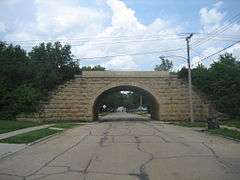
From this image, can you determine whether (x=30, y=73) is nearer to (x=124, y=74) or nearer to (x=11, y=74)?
(x=11, y=74)

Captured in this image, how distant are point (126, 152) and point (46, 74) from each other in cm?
3917

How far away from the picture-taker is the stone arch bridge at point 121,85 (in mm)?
56281

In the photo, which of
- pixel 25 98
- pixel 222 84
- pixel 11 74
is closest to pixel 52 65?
pixel 11 74

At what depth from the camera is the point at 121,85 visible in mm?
58688

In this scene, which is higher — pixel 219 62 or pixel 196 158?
pixel 219 62

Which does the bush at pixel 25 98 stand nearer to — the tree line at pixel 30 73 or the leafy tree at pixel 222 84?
the tree line at pixel 30 73

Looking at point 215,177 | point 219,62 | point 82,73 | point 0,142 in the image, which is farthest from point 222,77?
point 215,177

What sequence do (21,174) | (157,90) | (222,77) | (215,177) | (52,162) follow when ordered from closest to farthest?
1. (215,177)
2. (21,174)
3. (52,162)
4. (222,77)
5. (157,90)

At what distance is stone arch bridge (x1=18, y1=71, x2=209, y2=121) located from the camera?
185ft

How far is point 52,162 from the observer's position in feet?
48.8

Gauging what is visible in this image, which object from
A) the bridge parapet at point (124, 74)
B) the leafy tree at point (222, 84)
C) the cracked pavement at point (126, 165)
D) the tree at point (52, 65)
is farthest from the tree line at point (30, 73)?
the cracked pavement at point (126, 165)

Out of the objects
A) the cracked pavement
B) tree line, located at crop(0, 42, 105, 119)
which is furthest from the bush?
the cracked pavement

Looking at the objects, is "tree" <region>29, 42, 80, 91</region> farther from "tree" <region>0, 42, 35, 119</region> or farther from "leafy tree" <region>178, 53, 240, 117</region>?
"leafy tree" <region>178, 53, 240, 117</region>

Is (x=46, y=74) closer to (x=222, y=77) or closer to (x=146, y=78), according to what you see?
(x=146, y=78)
